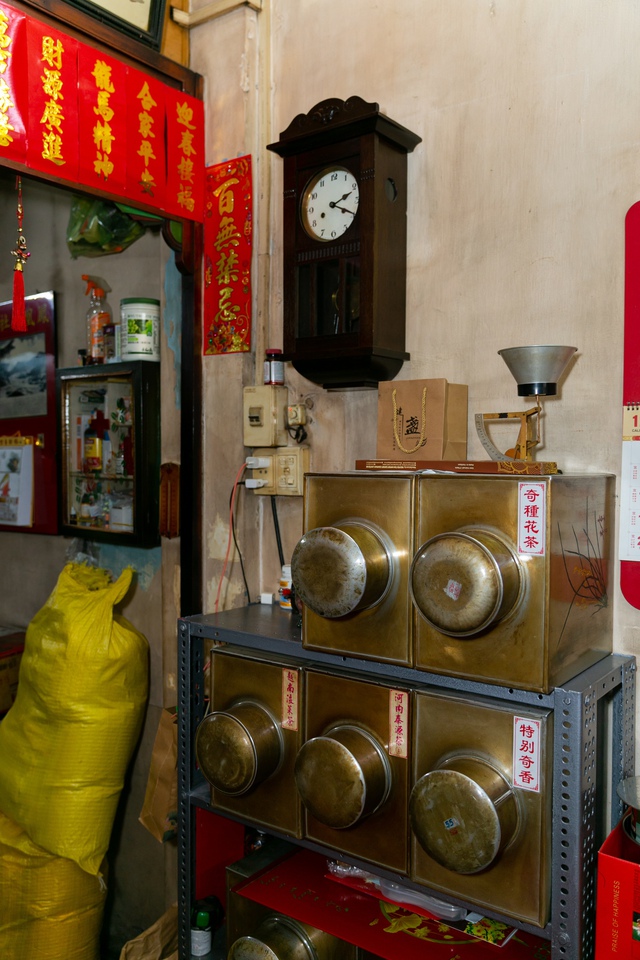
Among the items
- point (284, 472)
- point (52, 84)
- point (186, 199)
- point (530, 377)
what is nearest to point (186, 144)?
point (186, 199)

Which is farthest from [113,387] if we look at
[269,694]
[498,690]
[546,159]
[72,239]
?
[498,690]

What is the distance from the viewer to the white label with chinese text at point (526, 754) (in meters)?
1.42

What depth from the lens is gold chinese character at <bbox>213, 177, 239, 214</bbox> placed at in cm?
241

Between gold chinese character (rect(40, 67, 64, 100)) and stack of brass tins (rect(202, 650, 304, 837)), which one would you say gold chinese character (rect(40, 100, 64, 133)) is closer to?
gold chinese character (rect(40, 67, 64, 100))

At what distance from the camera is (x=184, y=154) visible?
2373mm

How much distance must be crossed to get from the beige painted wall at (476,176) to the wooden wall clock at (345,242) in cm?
8

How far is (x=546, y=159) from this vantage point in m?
1.86

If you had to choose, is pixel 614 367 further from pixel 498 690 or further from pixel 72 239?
pixel 72 239

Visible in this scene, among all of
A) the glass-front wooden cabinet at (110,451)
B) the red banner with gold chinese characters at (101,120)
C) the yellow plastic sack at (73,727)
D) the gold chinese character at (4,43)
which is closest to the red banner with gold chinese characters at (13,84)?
the gold chinese character at (4,43)

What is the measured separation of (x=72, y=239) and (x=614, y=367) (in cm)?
211

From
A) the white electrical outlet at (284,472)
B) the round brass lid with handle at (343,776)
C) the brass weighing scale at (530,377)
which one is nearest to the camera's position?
the round brass lid with handle at (343,776)

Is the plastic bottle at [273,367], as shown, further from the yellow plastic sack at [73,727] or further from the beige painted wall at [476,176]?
the yellow plastic sack at [73,727]

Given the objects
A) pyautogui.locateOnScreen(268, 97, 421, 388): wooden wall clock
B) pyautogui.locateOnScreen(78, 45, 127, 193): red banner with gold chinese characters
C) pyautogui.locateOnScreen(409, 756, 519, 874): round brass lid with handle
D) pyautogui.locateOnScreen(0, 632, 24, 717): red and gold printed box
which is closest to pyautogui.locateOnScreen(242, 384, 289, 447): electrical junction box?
pyautogui.locateOnScreen(268, 97, 421, 388): wooden wall clock

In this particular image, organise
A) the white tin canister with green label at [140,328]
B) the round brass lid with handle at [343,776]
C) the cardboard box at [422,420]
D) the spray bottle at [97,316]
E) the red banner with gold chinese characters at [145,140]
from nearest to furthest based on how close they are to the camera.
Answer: the round brass lid with handle at [343,776] < the cardboard box at [422,420] < the red banner with gold chinese characters at [145,140] < the white tin canister with green label at [140,328] < the spray bottle at [97,316]
